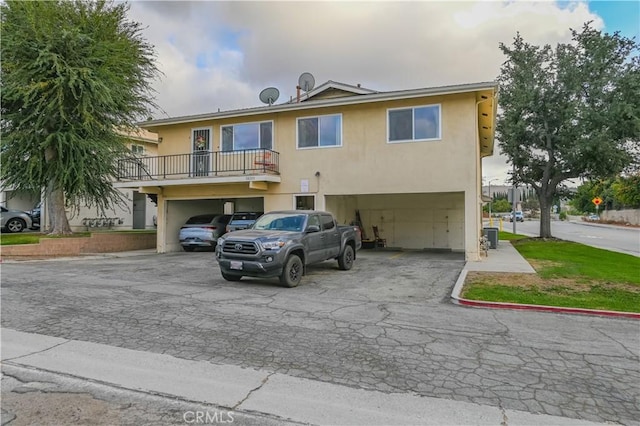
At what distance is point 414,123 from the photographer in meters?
15.2

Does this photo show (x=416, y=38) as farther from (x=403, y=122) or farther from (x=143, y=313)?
(x=143, y=313)

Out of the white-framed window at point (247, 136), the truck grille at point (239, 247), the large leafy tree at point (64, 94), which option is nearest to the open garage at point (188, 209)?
the white-framed window at point (247, 136)

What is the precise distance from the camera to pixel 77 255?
55.8 feet

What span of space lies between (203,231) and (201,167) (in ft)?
9.24

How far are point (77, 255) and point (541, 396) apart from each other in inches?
697

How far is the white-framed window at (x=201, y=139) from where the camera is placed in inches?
725

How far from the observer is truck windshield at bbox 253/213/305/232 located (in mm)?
10305

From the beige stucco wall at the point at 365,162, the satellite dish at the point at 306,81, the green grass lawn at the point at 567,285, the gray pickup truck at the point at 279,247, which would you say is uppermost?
the satellite dish at the point at 306,81

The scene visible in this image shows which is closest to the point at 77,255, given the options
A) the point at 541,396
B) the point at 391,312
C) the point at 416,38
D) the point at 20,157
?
the point at 20,157

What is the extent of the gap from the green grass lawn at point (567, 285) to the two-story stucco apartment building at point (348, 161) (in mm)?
3272

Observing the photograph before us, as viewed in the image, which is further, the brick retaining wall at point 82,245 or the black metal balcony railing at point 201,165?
the black metal balcony railing at point 201,165

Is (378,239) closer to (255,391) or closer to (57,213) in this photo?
(57,213)

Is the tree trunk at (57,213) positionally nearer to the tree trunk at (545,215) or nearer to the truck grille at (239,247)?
the truck grille at (239,247)
